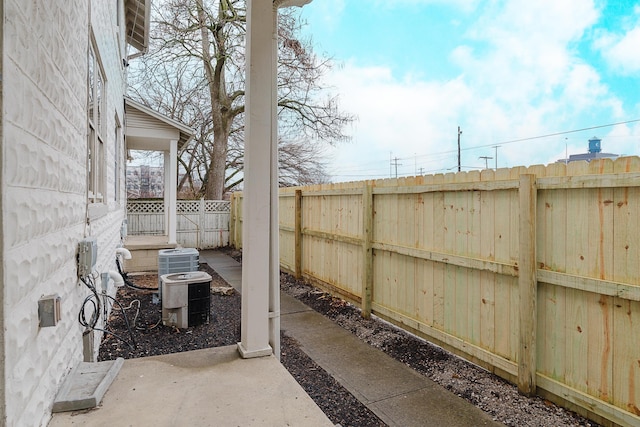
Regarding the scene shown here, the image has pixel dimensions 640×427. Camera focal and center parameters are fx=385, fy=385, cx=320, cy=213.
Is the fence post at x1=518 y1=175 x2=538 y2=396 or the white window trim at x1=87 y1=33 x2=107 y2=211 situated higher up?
the white window trim at x1=87 y1=33 x2=107 y2=211

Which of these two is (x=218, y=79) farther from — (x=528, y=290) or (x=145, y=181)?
(x=528, y=290)

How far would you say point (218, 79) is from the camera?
48.1 feet

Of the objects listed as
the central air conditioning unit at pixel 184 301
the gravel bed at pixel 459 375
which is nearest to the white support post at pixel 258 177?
the gravel bed at pixel 459 375

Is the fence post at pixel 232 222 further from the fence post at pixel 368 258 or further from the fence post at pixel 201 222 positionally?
the fence post at pixel 368 258

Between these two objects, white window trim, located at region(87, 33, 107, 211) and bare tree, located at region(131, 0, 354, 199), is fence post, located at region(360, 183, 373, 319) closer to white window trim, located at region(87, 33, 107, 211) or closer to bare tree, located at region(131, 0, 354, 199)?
white window trim, located at region(87, 33, 107, 211)

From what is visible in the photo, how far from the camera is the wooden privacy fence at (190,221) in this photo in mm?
11828

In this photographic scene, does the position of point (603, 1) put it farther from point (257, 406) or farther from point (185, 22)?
point (185, 22)

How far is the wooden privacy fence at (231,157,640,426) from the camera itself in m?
2.50

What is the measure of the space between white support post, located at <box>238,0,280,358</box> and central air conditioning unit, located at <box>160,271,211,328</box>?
2124 mm

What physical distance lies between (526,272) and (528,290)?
0.45 feet

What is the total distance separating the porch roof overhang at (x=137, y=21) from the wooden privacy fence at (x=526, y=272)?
21.0 feet

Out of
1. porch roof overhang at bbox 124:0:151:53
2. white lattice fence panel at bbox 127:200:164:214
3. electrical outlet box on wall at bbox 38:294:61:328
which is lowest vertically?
electrical outlet box on wall at bbox 38:294:61:328

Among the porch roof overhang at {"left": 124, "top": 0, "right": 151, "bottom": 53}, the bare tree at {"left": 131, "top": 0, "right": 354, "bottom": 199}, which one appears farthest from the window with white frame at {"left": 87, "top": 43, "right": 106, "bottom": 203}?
the bare tree at {"left": 131, "top": 0, "right": 354, "bottom": 199}

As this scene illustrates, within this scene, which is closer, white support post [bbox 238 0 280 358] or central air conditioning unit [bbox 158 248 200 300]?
white support post [bbox 238 0 280 358]
